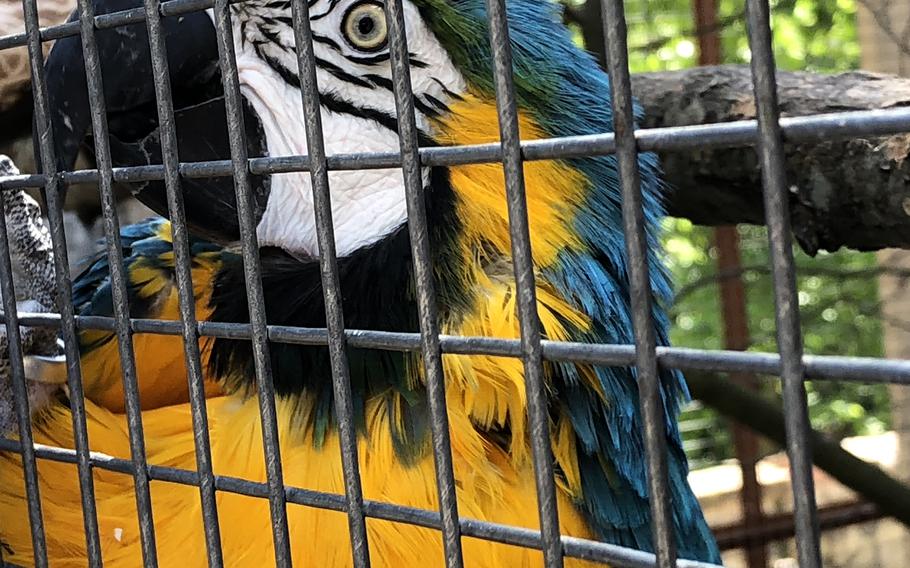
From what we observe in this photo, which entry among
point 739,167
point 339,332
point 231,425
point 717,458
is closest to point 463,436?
point 231,425

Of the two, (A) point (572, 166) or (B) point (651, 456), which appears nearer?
(B) point (651, 456)

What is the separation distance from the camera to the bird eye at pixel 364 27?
40.9 inches

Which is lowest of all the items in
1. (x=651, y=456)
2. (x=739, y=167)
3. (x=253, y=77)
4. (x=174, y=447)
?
(x=174, y=447)

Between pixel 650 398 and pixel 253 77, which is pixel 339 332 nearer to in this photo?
pixel 650 398

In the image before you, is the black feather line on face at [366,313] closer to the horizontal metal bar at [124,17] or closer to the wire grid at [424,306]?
the wire grid at [424,306]

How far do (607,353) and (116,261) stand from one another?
39 centimetres

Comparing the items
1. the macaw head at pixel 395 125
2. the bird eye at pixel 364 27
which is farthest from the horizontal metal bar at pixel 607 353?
the bird eye at pixel 364 27

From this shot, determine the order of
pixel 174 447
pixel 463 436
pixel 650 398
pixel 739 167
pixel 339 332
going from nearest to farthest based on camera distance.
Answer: pixel 650 398 → pixel 339 332 → pixel 463 436 → pixel 174 447 → pixel 739 167

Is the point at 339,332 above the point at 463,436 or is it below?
above

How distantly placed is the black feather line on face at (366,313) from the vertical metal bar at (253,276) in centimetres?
30

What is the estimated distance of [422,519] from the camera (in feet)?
1.94

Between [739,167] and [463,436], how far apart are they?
0.76 meters

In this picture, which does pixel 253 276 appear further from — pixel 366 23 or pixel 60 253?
pixel 366 23

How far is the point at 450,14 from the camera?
102 centimetres
